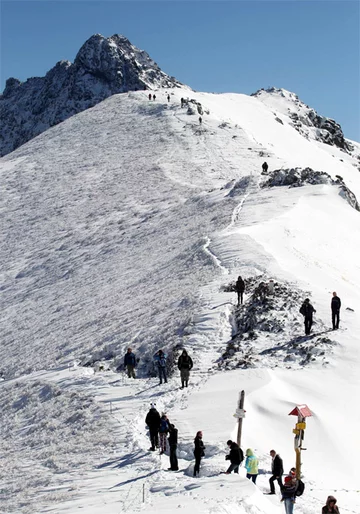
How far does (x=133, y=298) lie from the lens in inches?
1230

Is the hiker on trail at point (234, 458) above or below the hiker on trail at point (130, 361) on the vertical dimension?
below

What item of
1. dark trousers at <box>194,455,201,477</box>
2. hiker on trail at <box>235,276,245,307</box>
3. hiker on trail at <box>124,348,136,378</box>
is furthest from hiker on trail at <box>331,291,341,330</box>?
dark trousers at <box>194,455,201,477</box>

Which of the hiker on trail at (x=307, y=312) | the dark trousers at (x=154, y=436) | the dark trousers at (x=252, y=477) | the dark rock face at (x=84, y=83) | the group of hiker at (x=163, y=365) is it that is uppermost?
the dark rock face at (x=84, y=83)

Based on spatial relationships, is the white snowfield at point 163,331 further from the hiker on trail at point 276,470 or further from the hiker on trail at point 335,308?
the hiker on trail at point 335,308

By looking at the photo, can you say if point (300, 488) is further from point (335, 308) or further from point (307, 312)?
point (335, 308)

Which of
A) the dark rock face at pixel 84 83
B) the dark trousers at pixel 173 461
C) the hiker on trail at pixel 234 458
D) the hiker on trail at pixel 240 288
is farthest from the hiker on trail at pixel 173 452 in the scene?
the dark rock face at pixel 84 83

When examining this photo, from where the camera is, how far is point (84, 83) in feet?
554

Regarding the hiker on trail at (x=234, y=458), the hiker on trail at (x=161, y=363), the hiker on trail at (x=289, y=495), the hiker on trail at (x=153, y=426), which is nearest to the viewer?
the hiker on trail at (x=289, y=495)

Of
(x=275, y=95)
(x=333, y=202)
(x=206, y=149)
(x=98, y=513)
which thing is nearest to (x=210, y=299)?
(x=98, y=513)

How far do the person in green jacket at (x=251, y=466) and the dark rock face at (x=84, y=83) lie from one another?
15327cm

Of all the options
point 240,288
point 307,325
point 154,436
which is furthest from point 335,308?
point 154,436

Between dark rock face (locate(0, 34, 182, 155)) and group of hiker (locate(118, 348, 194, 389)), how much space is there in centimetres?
14588

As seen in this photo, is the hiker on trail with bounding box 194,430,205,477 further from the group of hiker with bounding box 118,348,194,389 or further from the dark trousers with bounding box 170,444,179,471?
the group of hiker with bounding box 118,348,194,389

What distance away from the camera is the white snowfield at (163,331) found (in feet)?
47.9
